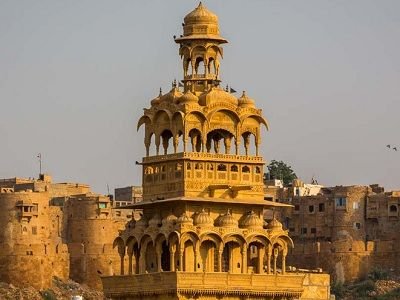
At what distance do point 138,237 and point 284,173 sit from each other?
3848 inches

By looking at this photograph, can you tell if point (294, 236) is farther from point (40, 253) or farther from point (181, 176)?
point (181, 176)

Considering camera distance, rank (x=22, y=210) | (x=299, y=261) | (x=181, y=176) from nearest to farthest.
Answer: (x=181, y=176) < (x=22, y=210) < (x=299, y=261)

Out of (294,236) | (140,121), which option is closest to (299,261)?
(294,236)

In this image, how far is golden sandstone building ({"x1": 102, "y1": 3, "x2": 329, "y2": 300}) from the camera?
62969 millimetres

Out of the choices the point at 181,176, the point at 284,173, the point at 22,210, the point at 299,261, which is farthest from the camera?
the point at 284,173

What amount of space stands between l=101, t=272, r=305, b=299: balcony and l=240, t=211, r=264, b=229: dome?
137 centimetres

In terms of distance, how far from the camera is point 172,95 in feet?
212

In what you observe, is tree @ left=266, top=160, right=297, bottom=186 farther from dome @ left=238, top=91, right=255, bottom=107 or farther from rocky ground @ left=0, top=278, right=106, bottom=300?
dome @ left=238, top=91, right=255, bottom=107

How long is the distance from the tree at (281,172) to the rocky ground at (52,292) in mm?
29708

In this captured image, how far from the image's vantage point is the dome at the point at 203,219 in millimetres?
62906

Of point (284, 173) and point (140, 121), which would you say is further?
point (284, 173)

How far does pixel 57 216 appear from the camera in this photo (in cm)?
13625

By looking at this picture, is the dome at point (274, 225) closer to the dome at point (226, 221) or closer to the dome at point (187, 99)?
the dome at point (226, 221)

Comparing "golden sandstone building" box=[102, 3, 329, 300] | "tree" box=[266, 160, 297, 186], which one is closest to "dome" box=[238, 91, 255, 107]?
"golden sandstone building" box=[102, 3, 329, 300]
